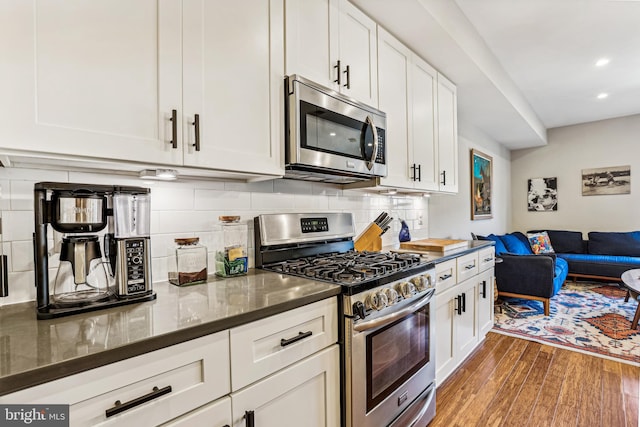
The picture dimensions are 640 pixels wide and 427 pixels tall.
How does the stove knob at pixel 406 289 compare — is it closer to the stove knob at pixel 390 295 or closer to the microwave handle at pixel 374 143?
the stove knob at pixel 390 295

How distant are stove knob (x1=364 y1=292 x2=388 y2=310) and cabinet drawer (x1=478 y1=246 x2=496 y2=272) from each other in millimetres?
1667

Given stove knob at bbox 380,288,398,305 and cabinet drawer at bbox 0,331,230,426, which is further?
stove knob at bbox 380,288,398,305

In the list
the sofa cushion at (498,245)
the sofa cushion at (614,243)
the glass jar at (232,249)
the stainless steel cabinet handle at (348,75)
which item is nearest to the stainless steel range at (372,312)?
the glass jar at (232,249)

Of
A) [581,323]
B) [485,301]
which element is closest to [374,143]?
[485,301]

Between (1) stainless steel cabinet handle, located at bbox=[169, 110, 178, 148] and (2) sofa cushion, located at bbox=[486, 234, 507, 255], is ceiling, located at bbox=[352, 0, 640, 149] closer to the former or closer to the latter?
(1) stainless steel cabinet handle, located at bbox=[169, 110, 178, 148]

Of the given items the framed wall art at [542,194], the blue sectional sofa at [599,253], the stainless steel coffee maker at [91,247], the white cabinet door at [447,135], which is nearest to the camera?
the stainless steel coffee maker at [91,247]

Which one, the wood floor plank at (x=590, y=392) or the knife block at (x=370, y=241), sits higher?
the knife block at (x=370, y=241)

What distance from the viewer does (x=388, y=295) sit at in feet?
4.70

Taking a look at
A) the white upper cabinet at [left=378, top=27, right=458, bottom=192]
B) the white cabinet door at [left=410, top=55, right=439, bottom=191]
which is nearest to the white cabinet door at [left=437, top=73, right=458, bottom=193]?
the white upper cabinet at [left=378, top=27, right=458, bottom=192]

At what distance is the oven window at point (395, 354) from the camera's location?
4.56 feet

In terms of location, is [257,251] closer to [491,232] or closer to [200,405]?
[200,405]

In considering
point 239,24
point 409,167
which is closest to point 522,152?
point 409,167

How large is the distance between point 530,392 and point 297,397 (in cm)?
187

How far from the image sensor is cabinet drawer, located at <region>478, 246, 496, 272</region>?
8.90 ft
